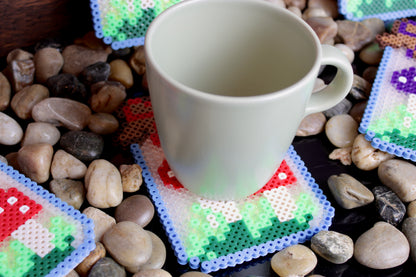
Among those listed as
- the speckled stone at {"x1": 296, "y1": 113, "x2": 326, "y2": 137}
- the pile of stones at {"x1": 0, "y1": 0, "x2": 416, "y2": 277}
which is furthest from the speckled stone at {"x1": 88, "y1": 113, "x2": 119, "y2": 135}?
the speckled stone at {"x1": 296, "y1": 113, "x2": 326, "y2": 137}

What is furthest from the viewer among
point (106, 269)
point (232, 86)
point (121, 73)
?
point (121, 73)

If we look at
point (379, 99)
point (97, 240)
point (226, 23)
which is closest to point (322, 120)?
point (379, 99)

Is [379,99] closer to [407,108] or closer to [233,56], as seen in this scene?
[407,108]

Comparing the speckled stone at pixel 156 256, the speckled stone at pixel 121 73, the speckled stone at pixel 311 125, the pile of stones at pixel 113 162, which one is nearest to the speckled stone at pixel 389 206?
the pile of stones at pixel 113 162

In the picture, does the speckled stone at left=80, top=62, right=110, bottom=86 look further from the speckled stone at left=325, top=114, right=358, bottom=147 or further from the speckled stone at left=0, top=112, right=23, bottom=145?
the speckled stone at left=325, top=114, right=358, bottom=147

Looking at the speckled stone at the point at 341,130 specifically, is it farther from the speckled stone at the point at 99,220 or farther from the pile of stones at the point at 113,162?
the speckled stone at the point at 99,220

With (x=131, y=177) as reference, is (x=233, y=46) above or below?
above

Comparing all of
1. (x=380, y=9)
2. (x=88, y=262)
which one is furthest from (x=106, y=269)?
(x=380, y=9)

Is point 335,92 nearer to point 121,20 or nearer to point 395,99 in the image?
point 395,99
